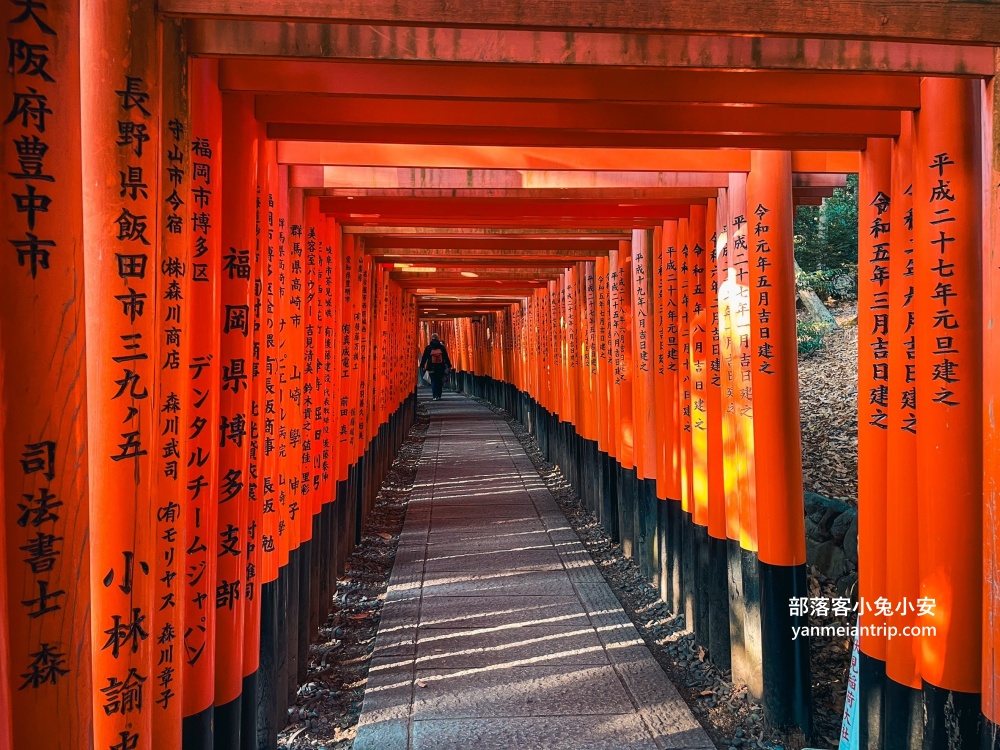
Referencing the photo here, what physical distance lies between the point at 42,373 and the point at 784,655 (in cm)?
379

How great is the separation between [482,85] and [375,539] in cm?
646

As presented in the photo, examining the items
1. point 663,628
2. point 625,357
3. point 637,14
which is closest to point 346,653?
point 663,628

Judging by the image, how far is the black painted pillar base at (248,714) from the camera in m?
3.08

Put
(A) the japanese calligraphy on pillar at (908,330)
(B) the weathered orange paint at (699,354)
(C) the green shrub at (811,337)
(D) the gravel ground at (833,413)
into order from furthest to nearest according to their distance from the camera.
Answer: (C) the green shrub at (811,337)
(D) the gravel ground at (833,413)
(B) the weathered orange paint at (699,354)
(A) the japanese calligraphy on pillar at (908,330)

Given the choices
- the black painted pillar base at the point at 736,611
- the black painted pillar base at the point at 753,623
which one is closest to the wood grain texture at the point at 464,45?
the black painted pillar base at the point at 753,623

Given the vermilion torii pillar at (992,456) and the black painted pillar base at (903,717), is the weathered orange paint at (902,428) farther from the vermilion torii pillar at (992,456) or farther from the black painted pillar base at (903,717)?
the vermilion torii pillar at (992,456)

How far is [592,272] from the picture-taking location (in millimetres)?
9180

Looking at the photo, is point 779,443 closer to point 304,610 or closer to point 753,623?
point 753,623

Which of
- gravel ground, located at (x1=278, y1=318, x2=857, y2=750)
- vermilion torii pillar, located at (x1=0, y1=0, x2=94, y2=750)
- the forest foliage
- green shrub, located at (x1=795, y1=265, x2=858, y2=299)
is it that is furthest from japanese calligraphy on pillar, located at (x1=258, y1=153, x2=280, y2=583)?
green shrub, located at (x1=795, y1=265, x2=858, y2=299)

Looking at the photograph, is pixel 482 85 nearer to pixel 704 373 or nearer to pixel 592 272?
pixel 704 373

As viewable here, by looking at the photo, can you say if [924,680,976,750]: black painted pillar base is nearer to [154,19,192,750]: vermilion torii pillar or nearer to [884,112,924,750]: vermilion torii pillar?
[884,112,924,750]: vermilion torii pillar

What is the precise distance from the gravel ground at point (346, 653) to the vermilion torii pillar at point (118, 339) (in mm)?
2229

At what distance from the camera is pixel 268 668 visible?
3.78 m

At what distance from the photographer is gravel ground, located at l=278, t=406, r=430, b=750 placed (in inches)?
162
